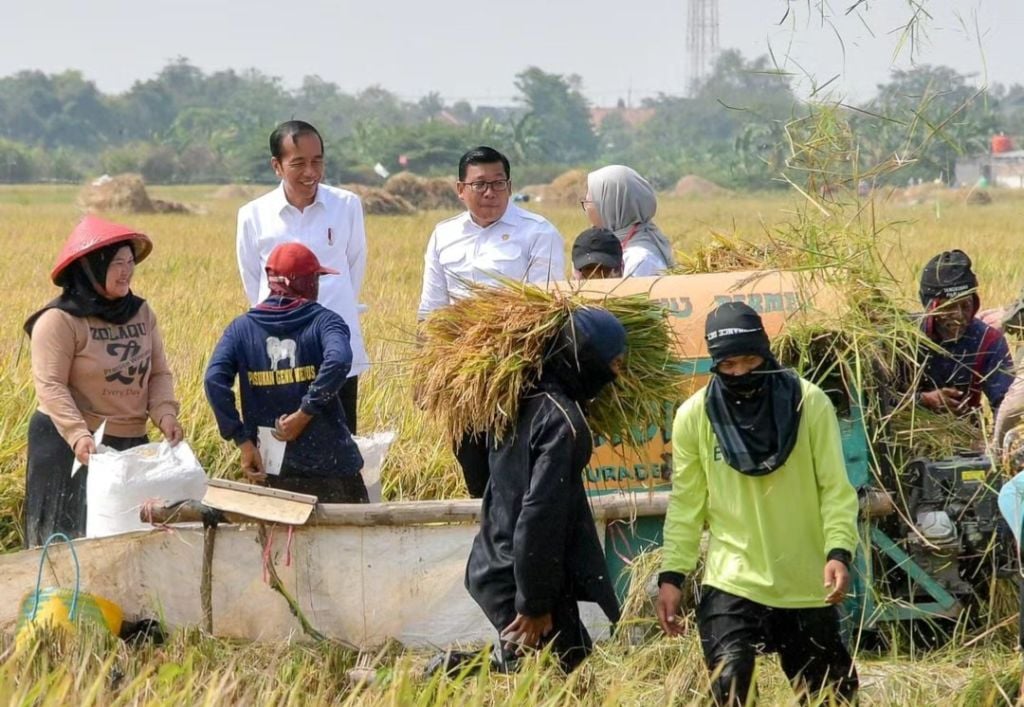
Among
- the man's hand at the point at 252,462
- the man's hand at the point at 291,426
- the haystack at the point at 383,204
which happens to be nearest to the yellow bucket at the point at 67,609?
the man's hand at the point at 252,462

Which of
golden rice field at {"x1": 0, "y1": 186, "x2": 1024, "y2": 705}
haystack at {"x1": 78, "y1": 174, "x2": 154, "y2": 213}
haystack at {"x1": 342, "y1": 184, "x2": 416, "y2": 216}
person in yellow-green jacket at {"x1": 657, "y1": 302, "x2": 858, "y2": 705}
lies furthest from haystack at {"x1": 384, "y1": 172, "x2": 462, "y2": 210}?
person in yellow-green jacket at {"x1": 657, "y1": 302, "x2": 858, "y2": 705}

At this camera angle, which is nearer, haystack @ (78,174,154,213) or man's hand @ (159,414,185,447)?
man's hand @ (159,414,185,447)

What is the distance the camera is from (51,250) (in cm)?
2091

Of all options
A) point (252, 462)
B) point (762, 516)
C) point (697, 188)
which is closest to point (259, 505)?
point (252, 462)

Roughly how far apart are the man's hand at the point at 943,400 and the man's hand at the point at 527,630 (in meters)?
1.74

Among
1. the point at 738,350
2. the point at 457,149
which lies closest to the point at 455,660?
the point at 738,350

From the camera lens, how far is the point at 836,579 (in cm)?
396

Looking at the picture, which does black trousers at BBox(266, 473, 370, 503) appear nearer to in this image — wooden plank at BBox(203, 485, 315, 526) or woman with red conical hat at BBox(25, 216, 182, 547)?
woman with red conical hat at BBox(25, 216, 182, 547)

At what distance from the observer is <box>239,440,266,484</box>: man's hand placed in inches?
223

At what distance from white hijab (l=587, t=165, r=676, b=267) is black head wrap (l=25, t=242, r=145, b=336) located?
1934mm

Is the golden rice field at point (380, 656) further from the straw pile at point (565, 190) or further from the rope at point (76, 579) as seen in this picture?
the straw pile at point (565, 190)

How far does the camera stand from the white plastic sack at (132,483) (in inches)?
209

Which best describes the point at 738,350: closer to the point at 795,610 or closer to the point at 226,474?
the point at 795,610

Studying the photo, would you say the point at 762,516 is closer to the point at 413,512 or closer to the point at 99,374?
the point at 413,512
